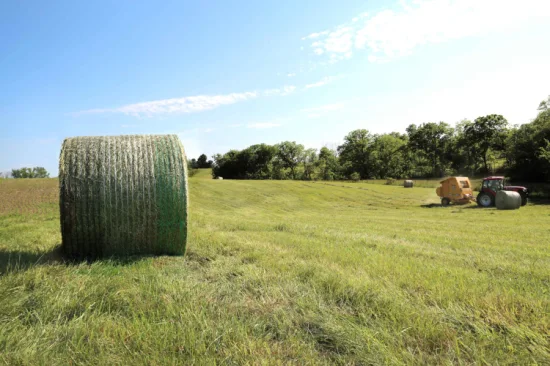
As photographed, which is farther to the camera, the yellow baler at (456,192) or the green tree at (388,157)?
the green tree at (388,157)

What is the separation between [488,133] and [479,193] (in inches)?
1841

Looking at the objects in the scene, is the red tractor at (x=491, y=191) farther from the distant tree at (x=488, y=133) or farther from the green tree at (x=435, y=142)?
the green tree at (x=435, y=142)

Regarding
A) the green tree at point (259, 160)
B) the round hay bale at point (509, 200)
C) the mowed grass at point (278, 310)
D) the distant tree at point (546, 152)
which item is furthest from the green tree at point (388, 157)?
the mowed grass at point (278, 310)

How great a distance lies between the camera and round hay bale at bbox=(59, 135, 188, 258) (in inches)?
215

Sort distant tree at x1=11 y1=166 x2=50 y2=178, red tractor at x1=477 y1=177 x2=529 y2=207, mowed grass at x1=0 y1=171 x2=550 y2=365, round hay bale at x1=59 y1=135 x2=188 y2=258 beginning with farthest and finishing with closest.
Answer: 1. distant tree at x1=11 y1=166 x2=50 y2=178
2. red tractor at x1=477 y1=177 x2=529 y2=207
3. round hay bale at x1=59 y1=135 x2=188 y2=258
4. mowed grass at x1=0 y1=171 x2=550 y2=365

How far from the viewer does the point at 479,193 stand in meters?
23.6

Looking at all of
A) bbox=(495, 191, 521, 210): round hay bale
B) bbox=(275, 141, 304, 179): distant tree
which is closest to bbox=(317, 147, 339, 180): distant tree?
bbox=(275, 141, 304, 179): distant tree

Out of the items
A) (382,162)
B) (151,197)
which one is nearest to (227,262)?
(151,197)

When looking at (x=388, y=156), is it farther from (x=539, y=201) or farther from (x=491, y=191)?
(x=491, y=191)

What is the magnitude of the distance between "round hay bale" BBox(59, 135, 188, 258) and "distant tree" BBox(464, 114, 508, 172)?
69.0m

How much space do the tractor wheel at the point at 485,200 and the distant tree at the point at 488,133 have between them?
45147 mm

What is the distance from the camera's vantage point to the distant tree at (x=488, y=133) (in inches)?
2393

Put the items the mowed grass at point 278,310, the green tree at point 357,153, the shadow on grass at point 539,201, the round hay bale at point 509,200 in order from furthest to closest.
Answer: the green tree at point 357,153 < the shadow on grass at point 539,201 < the round hay bale at point 509,200 < the mowed grass at point 278,310

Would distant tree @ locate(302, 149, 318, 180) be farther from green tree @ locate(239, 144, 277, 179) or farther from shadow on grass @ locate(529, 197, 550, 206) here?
Answer: shadow on grass @ locate(529, 197, 550, 206)
